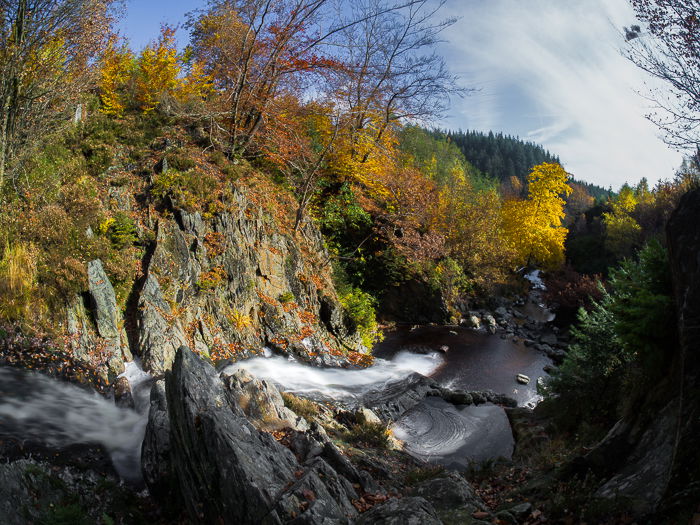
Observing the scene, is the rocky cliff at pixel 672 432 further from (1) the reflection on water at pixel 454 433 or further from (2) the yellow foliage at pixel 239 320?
(2) the yellow foliage at pixel 239 320

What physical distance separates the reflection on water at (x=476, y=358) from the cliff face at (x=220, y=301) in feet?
10.6

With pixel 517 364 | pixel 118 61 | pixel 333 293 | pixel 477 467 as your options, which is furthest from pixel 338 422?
pixel 118 61

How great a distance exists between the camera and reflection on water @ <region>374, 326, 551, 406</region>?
1432 centimetres

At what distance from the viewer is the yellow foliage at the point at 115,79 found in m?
14.5

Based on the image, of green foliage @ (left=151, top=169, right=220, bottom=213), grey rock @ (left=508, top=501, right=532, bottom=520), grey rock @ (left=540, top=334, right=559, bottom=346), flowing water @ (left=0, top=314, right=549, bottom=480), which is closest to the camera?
grey rock @ (left=508, top=501, right=532, bottom=520)

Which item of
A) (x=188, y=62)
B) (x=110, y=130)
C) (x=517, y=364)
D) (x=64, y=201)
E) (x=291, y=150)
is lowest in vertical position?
(x=517, y=364)

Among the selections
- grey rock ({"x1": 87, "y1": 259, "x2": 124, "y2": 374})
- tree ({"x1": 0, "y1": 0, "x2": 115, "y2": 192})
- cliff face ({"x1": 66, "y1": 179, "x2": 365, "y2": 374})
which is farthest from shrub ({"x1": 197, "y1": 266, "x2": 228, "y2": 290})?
tree ({"x1": 0, "y1": 0, "x2": 115, "y2": 192})

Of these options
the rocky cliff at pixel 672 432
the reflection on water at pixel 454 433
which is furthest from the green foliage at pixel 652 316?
the reflection on water at pixel 454 433

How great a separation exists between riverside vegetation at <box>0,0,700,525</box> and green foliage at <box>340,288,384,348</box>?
0.61ft

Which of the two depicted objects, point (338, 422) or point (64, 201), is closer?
point (338, 422)

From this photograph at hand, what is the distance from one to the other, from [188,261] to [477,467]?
906 centimetres

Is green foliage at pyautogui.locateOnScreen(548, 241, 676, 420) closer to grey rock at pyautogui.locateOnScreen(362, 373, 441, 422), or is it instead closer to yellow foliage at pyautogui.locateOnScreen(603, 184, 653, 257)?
grey rock at pyautogui.locateOnScreen(362, 373, 441, 422)

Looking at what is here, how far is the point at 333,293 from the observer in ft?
52.5

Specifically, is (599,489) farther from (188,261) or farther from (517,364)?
(517,364)
